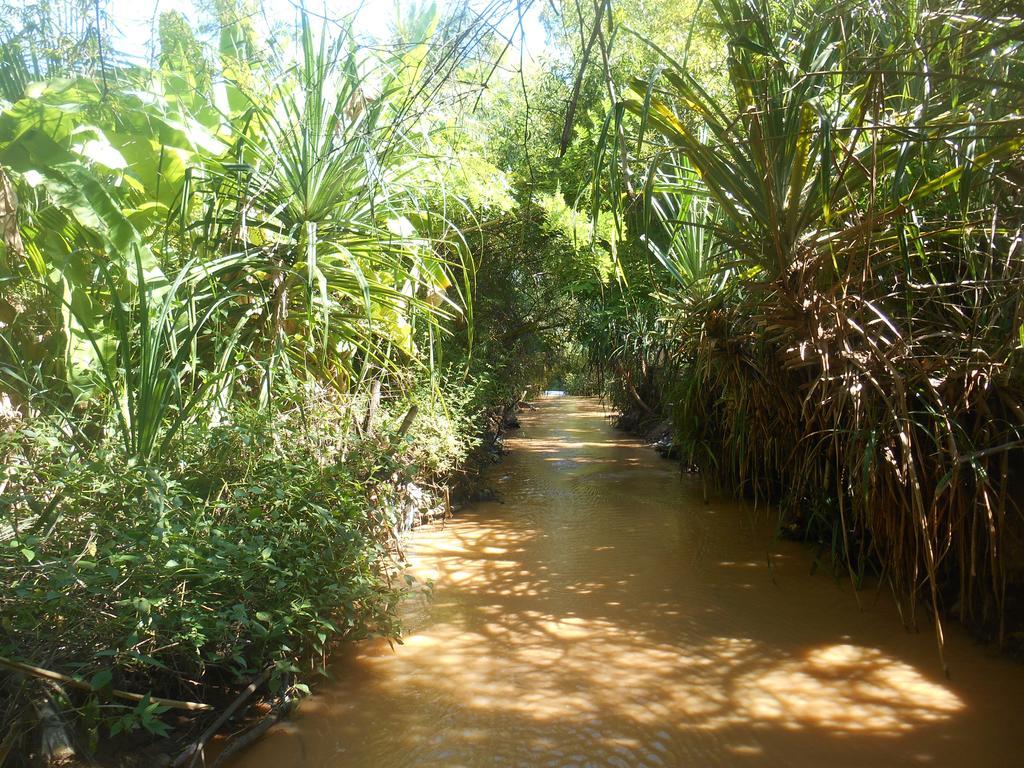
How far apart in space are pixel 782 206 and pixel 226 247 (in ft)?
8.77

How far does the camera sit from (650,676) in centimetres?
351

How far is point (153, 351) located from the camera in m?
2.68

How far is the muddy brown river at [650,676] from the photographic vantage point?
2.89 metres

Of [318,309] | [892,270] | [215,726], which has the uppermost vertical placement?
[892,270]

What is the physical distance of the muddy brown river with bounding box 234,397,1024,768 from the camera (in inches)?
114

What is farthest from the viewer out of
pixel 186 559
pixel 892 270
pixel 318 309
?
pixel 892 270

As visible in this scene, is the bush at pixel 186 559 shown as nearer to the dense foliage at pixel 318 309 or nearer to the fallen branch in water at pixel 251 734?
the dense foliage at pixel 318 309

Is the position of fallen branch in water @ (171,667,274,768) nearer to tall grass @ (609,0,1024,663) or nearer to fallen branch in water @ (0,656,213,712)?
fallen branch in water @ (0,656,213,712)

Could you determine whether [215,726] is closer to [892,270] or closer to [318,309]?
[318,309]

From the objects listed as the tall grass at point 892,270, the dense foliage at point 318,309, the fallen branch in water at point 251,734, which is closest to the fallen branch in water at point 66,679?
the dense foliage at point 318,309

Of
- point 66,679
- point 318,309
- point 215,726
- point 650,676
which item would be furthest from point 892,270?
point 66,679

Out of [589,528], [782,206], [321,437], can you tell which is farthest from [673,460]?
[321,437]

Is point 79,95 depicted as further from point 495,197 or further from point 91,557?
point 495,197

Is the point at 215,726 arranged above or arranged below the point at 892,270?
below
